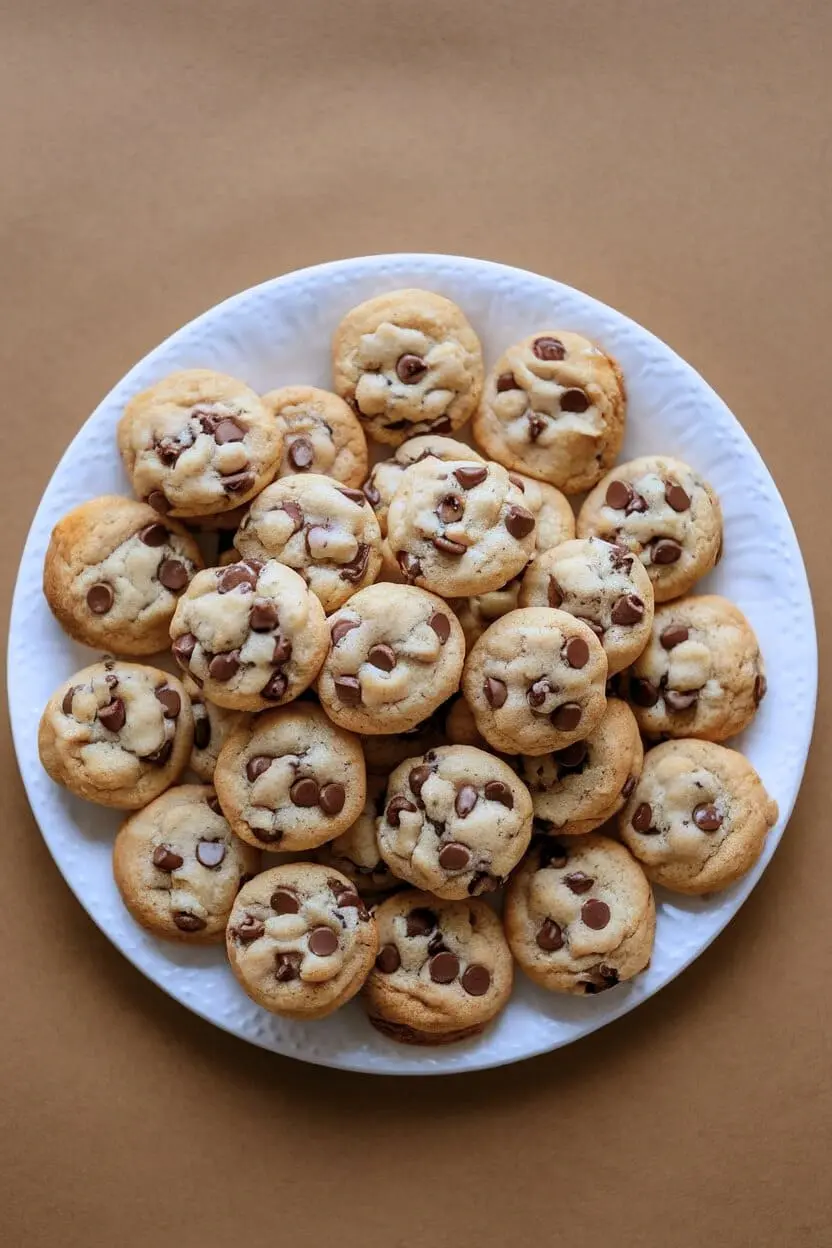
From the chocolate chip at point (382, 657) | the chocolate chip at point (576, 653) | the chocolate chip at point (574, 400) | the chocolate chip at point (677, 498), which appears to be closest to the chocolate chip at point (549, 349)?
the chocolate chip at point (574, 400)

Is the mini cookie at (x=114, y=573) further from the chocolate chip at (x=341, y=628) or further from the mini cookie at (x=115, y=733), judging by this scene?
the chocolate chip at (x=341, y=628)

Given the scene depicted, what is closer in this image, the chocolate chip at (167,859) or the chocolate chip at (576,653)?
the chocolate chip at (576,653)

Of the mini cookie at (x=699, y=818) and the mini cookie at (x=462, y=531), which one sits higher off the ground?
the mini cookie at (x=462, y=531)

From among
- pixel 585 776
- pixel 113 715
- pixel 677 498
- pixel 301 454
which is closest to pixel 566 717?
pixel 585 776

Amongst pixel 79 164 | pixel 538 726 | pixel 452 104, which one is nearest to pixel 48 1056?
pixel 538 726

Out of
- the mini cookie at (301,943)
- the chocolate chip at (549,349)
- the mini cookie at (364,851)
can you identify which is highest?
the chocolate chip at (549,349)

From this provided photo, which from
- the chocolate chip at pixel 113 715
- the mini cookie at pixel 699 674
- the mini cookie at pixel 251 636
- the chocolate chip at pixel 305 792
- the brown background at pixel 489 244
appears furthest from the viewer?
the brown background at pixel 489 244

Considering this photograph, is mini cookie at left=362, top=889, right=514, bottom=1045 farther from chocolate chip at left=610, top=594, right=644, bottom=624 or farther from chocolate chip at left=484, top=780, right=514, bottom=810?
chocolate chip at left=610, top=594, right=644, bottom=624
